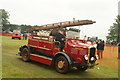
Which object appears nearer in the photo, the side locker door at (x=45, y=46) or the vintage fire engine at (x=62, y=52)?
the vintage fire engine at (x=62, y=52)

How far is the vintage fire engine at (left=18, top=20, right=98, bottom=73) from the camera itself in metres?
8.03

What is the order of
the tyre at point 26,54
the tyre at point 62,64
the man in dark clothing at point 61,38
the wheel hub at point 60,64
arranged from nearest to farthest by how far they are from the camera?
1. the tyre at point 62,64
2. the wheel hub at point 60,64
3. the man in dark clothing at point 61,38
4. the tyre at point 26,54

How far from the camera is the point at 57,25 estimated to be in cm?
962

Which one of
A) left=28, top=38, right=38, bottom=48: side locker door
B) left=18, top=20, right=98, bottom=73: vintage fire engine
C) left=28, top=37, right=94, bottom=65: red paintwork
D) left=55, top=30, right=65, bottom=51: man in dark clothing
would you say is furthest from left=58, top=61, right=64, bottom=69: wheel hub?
left=28, top=38, right=38, bottom=48: side locker door

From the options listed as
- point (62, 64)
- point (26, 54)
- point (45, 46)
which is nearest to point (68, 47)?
point (62, 64)

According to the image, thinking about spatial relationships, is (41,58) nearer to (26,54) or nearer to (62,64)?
(26,54)

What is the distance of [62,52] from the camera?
838 cm

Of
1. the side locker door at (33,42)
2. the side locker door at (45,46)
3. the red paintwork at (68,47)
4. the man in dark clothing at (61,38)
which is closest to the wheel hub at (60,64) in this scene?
the red paintwork at (68,47)

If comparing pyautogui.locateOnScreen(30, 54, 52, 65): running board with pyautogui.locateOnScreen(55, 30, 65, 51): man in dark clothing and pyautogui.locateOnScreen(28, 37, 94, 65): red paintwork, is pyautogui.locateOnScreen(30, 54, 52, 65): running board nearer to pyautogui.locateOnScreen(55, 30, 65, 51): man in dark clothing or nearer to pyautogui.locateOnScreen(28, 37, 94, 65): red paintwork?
pyautogui.locateOnScreen(28, 37, 94, 65): red paintwork

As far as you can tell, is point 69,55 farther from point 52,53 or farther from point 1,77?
point 1,77

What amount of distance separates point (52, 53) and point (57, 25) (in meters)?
1.65

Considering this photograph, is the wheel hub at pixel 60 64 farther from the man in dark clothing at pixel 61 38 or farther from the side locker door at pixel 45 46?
the side locker door at pixel 45 46

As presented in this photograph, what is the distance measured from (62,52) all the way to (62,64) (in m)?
0.59

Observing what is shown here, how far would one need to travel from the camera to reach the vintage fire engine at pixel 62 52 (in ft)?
26.3
